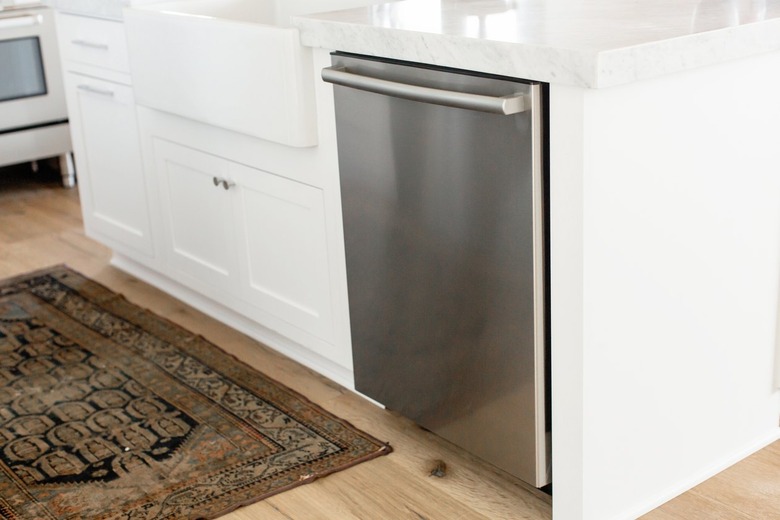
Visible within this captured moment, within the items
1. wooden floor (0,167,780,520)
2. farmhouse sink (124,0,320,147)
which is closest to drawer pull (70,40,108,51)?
farmhouse sink (124,0,320,147)

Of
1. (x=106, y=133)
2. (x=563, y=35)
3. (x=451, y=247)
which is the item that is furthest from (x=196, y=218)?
(x=563, y=35)

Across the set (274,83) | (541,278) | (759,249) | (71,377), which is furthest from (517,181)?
(71,377)

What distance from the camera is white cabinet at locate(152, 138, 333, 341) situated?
2.26m

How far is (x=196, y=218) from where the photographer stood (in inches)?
106

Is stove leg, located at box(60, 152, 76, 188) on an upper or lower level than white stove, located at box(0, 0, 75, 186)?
lower

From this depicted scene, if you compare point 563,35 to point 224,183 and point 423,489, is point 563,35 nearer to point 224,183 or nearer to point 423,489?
point 423,489

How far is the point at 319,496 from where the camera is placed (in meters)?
1.92

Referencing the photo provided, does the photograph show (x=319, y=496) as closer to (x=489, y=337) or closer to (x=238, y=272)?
(x=489, y=337)

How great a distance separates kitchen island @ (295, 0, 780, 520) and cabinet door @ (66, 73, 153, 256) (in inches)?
46.2

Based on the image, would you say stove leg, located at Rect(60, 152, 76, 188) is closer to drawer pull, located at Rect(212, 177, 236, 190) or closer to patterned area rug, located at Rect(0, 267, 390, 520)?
patterned area rug, located at Rect(0, 267, 390, 520)

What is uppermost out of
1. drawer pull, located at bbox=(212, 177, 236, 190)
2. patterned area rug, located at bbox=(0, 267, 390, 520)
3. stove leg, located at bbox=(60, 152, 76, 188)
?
drawer pull, located at bbox=(212, 177, 236, 190)

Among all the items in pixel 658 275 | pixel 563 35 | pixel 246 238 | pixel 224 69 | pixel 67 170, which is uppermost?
pixel 563 35

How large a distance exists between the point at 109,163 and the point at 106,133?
10 centimetres

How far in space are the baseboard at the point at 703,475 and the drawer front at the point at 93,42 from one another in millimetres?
1855
